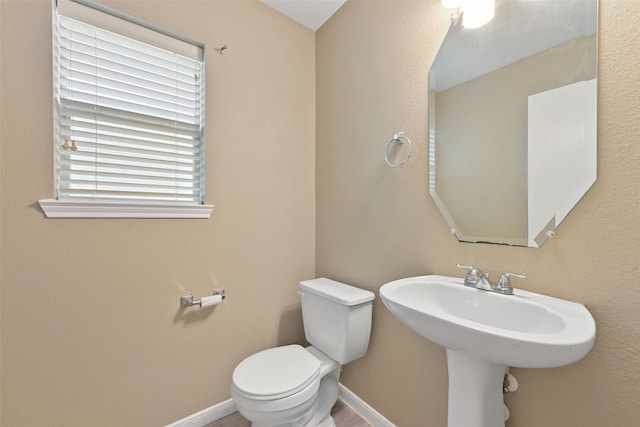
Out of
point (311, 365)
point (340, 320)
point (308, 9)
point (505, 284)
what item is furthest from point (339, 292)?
point (308, 9)

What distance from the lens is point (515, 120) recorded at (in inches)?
39.3

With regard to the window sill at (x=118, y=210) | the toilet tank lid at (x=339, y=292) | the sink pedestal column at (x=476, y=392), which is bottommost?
the sink pedestal column at (x=476, y=392)

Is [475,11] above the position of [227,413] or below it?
above

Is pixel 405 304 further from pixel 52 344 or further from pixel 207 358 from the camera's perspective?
pixel 52 344

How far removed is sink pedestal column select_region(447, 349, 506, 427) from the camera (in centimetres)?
88

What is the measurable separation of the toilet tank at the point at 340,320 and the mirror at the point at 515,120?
61 cm

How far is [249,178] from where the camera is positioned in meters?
1.63

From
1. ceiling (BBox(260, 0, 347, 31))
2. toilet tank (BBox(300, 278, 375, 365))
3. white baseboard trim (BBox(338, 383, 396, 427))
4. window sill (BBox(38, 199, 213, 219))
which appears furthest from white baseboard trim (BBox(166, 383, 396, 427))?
ceiling (BBox(260, 0, 347, 31))

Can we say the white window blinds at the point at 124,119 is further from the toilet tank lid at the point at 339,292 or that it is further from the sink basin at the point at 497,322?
the sink basin at the point at 497,322

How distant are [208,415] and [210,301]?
658 millimetres

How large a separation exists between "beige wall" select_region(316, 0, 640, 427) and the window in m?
0.85

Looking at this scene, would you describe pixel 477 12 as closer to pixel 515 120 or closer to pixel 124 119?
pixel 515 120

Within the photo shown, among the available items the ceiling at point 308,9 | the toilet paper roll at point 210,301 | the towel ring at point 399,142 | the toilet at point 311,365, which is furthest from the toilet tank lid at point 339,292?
the ceiling at point 308,9

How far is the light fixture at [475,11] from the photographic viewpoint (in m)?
1.07
